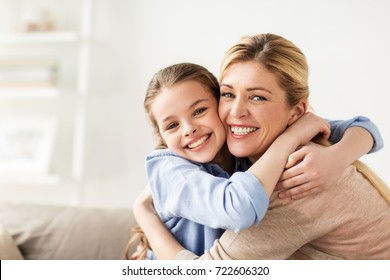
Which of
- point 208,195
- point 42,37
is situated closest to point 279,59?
point 208,195

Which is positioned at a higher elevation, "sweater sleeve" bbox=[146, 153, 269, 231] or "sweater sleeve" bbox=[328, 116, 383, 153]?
"sweater sleeve" bbox=[328, 116, 383, 153]

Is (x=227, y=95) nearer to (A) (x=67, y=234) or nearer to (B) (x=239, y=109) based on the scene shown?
(B) (x=239, y=109)

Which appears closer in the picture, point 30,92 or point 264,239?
point 264,239

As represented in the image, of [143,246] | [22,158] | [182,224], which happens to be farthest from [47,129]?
[182,224]

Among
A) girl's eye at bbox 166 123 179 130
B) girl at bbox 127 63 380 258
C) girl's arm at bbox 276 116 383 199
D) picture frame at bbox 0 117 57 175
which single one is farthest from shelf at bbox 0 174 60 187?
girl's arm at bbox 276 116 383 199

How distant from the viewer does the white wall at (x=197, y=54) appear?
68.9 inches

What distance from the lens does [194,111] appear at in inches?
45.4

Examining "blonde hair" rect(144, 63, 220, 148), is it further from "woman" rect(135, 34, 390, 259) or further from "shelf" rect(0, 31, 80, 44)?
"shelf" rect(0, 31, 80, 44)

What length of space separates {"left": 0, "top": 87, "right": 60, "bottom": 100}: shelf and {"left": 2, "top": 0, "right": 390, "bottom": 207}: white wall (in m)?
0.21

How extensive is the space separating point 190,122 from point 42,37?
A: 1.86 metres

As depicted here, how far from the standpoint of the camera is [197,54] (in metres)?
2.09

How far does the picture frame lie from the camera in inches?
110

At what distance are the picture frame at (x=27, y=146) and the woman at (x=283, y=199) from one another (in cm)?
177

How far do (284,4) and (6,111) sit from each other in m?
1.93
